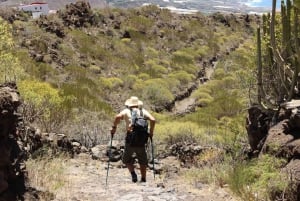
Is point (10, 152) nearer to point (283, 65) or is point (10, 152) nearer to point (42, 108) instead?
point (283, 65)

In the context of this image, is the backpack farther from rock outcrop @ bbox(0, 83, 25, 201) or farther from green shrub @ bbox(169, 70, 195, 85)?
green shrub @ bbox(169, 70, 195, 85)

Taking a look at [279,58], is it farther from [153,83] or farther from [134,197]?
[153,83]

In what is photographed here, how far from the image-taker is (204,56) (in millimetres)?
43500

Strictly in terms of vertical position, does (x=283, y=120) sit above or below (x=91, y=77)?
above

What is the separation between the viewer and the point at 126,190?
824cm

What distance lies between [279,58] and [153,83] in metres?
20.5

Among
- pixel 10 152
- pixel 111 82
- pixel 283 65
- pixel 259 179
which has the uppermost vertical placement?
pixel 283 65

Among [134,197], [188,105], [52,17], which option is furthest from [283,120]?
[52,17]

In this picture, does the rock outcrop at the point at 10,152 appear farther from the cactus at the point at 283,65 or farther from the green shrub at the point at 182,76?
the green shrub at the point at 182,76

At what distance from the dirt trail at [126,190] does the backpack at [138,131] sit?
2.43 feet

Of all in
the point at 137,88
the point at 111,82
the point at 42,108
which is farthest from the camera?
the point at 111,82

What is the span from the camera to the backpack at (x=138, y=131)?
829 cm

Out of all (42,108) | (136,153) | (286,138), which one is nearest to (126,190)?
(136,153)

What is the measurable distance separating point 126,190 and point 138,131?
0.94 metres
